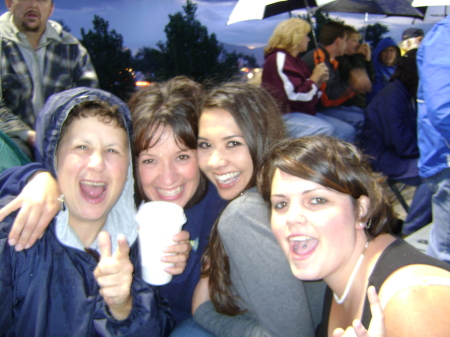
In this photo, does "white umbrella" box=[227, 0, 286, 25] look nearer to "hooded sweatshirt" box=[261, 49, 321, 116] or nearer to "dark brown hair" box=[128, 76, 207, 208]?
"hooded sweatshirt" box=[261, 49, 321, 116]

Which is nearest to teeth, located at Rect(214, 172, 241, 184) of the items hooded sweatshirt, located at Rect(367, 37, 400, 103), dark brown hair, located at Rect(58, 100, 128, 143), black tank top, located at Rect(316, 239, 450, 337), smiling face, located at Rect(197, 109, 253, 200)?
smiling face, located at Rect(197, 109, 253, 200)

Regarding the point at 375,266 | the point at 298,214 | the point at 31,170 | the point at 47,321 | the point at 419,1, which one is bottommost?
the point at 47,321

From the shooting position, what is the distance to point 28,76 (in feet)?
9.53

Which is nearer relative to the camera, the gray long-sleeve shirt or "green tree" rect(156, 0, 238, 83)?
the gray long-sleeve shirt

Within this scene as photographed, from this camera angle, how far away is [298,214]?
154cm

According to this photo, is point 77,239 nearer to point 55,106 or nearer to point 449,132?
point 55,106

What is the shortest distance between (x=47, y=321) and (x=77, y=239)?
0.35 m

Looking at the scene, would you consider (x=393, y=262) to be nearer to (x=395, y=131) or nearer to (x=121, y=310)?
(x=121, y=310)

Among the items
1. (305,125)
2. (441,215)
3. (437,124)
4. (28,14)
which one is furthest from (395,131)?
(28,14)

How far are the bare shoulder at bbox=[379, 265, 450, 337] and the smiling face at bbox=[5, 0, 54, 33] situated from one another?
296 cm

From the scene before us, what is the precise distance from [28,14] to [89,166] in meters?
1.85

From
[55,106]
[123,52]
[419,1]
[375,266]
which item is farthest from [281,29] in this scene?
[375,266]

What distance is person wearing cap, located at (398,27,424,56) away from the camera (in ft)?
18.9

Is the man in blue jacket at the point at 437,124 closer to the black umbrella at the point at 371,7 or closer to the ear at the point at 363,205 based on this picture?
the ear at the point at 363,205
